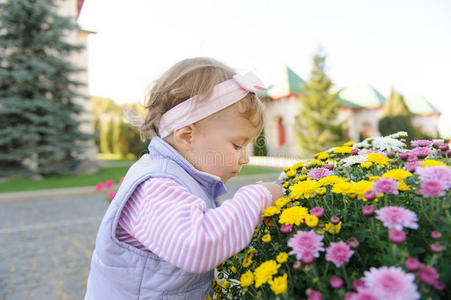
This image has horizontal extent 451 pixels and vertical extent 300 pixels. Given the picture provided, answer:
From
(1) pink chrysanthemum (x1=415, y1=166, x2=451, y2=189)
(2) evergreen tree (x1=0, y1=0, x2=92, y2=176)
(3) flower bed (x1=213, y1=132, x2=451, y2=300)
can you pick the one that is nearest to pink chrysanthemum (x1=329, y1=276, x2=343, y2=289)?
(3) flower bed (x1=213, y1=132, x2=451, y2=300)

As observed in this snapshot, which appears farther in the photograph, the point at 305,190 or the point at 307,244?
the point at 305,190

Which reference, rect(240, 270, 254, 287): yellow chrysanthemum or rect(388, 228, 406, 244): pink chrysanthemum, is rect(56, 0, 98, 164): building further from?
rect(388, 228, 406, 244): pink chrysanthemum

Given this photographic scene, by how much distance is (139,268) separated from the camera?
1146mm

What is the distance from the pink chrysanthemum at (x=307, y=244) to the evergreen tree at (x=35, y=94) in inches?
559

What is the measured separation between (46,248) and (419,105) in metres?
36.7

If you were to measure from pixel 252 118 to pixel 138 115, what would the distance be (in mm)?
791

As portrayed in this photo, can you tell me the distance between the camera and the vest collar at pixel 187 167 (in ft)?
4.26

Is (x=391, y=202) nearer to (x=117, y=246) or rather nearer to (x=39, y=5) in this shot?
(x=117, y=246)

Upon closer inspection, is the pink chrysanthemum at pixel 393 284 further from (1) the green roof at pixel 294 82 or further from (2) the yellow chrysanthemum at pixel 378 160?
(1) the green roof at pixel 294 82

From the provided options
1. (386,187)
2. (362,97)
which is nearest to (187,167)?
(386,187)

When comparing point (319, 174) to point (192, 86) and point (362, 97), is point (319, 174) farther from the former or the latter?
point (362, 97)

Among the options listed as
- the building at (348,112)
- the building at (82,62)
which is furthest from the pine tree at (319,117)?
the building at (82,62)

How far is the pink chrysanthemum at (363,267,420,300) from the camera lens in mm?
609

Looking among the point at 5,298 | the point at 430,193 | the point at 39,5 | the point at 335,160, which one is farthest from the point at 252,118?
the point at 39,5
